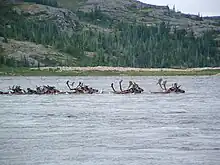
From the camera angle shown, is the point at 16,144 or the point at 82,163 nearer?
the point at 82,163

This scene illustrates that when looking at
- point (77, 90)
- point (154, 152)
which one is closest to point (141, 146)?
point (154, 152)

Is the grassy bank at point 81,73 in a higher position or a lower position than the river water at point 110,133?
higher

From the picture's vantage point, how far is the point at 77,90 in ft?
271

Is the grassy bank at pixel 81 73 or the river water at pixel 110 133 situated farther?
the grassy bank at pixel 81 73

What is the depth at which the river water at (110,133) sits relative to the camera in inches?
1220

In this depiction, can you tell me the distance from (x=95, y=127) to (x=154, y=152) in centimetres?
1149

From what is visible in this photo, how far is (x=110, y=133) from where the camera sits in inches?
1563

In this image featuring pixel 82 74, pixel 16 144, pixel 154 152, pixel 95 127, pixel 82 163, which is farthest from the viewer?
pixel 82 74

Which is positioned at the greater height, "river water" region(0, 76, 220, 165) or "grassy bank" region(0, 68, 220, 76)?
"grassy bank" region(0, 68, 220, 76)

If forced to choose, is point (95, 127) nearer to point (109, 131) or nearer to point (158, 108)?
point (109, 131)

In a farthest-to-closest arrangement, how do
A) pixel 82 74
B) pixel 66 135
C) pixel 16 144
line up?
pixel 82 74, pixel 66 135, pixel 16 144

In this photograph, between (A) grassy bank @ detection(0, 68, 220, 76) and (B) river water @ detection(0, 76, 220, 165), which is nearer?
(B) river water @ detection(0, 76, 220, 165)

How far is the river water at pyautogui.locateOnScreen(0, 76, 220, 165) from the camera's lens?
30984mm

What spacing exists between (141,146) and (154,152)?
6.75 ft
